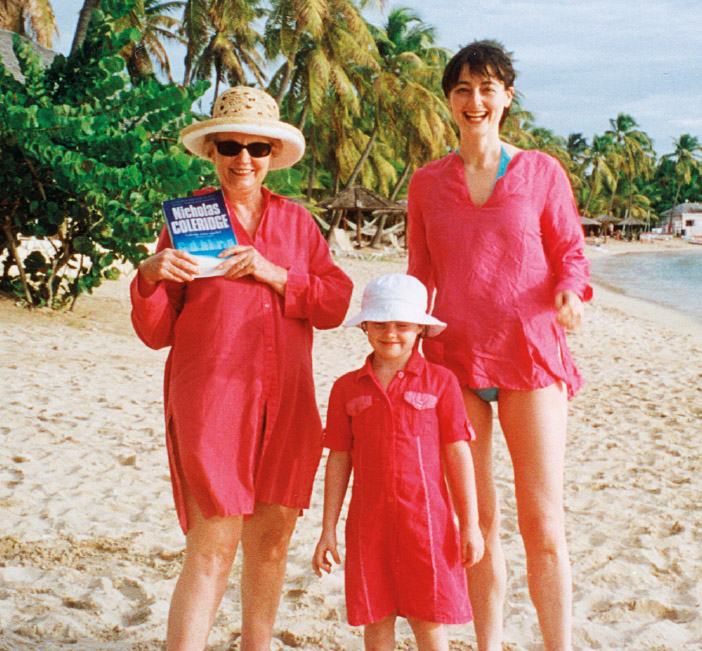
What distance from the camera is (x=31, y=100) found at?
28.1 feet

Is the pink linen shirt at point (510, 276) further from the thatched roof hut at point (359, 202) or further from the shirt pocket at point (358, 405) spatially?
the thatched roof hut at point (359, 202)

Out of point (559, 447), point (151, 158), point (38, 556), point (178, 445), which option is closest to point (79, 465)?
point (38, 556)

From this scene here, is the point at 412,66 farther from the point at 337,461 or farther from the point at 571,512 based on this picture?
the point at 337,461

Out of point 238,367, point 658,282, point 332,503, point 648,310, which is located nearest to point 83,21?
point 238,367

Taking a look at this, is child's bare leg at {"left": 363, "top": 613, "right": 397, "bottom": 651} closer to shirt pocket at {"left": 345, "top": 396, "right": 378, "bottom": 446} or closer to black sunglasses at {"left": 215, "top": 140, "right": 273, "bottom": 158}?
shirt pocket at {"left": 345, "top": 396, "right": 378, "bottom": 446}

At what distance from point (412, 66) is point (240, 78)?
292 inches

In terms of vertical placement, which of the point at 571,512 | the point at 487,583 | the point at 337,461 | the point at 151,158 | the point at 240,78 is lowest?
the point at 571,512

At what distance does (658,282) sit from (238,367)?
96.2 ft

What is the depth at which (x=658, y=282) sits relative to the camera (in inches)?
1127

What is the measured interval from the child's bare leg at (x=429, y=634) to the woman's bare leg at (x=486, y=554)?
12.3 inches

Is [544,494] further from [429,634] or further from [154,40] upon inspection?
[154,40]

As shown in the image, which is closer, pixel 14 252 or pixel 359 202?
pixel 14 252

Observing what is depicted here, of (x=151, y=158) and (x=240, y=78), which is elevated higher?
(x=240, y=78)

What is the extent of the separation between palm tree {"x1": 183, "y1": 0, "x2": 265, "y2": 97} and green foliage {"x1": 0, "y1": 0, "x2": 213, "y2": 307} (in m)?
12.4
